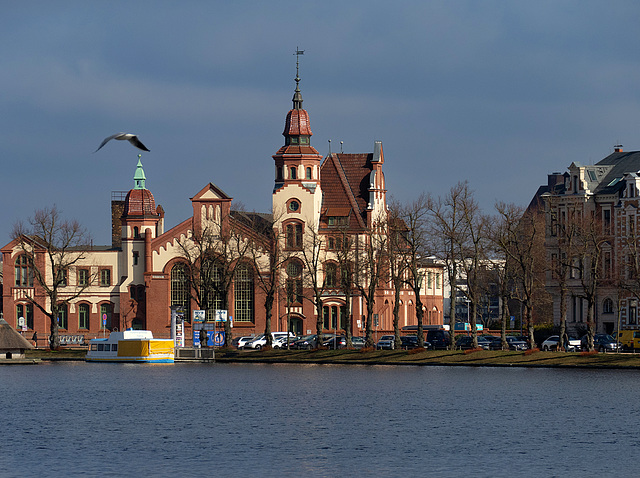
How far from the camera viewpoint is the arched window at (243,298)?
144 metres

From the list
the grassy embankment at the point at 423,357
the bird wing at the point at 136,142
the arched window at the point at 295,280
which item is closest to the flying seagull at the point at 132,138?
the bird wing at the point at 136,142

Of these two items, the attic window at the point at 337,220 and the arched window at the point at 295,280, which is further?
the attic window at the point at 337,220

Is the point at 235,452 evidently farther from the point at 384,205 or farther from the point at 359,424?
the point at 384,205

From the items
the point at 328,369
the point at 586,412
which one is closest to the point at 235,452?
the point at 586,412

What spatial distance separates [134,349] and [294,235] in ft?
98.8

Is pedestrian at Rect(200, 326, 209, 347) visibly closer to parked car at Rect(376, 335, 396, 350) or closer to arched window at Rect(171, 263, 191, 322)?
parked car at Rect(376, 335, 396, 350)

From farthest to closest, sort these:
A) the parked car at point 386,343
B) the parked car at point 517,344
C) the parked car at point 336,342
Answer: the parked car at point 386,343 < the parked car at point 336,342 < the parked car at point 517,344

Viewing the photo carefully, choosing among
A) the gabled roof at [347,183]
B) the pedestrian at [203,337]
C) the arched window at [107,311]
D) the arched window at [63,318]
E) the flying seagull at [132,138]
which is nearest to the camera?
the flying seagull at [132,138]

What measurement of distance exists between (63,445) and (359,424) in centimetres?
1599

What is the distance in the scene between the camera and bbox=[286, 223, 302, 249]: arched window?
14262 cm

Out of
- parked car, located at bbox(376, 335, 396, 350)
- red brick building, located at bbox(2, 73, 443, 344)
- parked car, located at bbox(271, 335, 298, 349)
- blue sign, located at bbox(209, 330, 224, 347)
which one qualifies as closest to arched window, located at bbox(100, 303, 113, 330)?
red brick building, located at bbox(2, 73, 443, 344)

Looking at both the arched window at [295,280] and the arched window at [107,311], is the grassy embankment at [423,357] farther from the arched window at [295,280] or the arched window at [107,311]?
the arched window at [107,311]

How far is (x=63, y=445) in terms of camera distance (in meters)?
55.1

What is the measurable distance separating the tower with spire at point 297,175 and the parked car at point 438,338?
25138 mm
